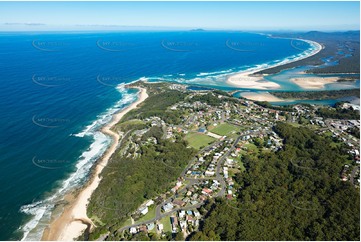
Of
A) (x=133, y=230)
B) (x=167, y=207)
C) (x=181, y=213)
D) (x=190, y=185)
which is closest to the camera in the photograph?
(x=133, y=230)

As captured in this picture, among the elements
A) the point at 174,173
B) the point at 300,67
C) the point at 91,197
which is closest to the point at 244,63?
the point at 300,67

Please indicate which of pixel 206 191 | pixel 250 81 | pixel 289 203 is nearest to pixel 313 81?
pixel 250 81

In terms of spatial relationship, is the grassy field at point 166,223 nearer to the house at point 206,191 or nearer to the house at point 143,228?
the house at point 143,228

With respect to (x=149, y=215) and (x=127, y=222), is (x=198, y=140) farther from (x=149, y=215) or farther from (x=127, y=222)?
(x=127, y=222)

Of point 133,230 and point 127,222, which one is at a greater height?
point 133,230

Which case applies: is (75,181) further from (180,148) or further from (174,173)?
(180,148)

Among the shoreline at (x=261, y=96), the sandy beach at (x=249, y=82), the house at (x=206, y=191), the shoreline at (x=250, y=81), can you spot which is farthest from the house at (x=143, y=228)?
the sandy beach at (x=249, y=82)
